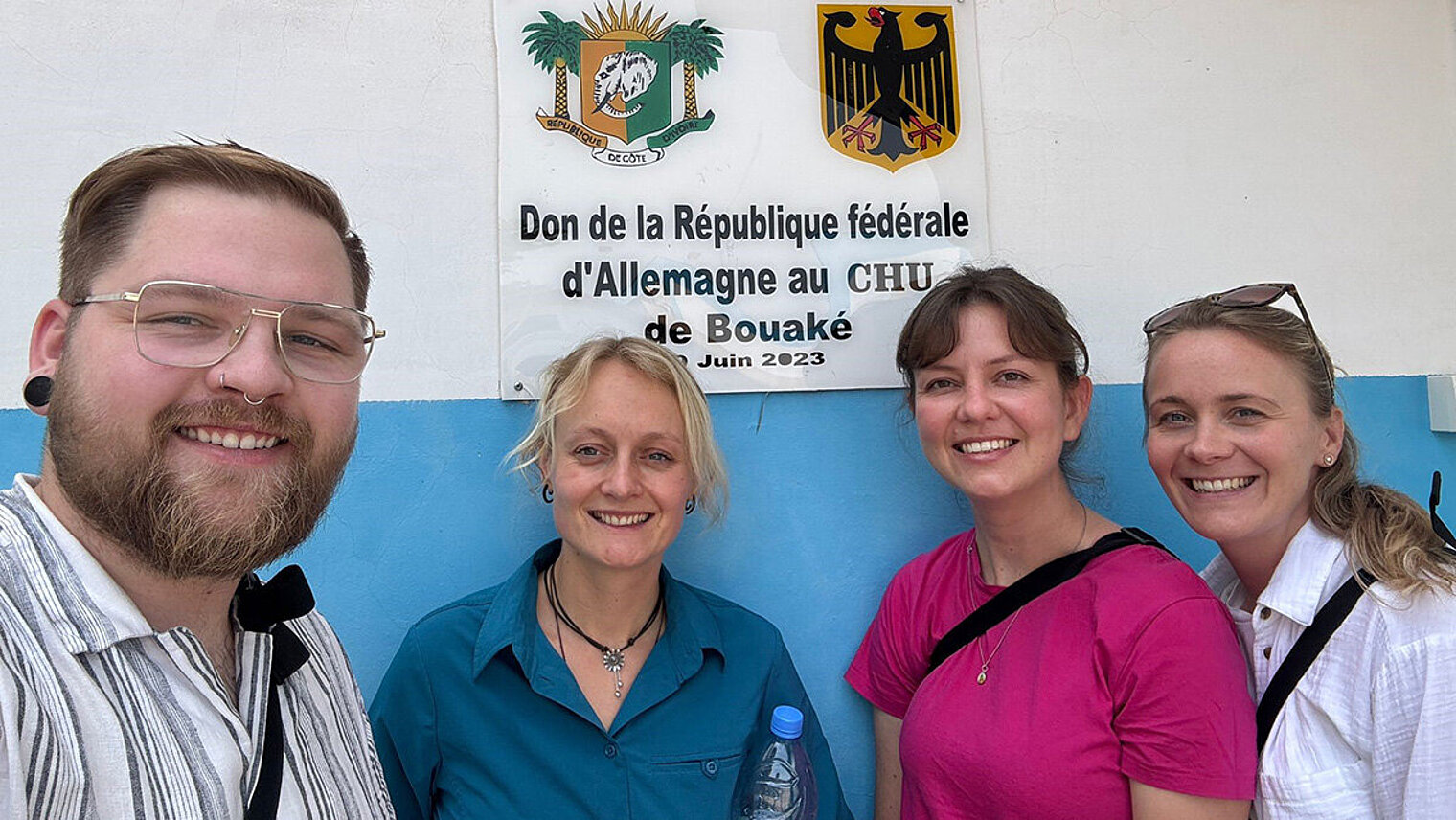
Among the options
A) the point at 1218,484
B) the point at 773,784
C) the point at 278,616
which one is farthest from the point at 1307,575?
the point at 278,616

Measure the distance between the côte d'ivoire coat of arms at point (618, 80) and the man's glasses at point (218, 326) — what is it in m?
1.12

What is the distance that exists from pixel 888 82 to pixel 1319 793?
1848 millimetres

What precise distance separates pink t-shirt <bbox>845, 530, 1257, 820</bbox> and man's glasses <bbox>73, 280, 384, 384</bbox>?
4.19 ft

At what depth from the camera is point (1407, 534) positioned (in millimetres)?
1608

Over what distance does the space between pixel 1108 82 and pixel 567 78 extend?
1.48m

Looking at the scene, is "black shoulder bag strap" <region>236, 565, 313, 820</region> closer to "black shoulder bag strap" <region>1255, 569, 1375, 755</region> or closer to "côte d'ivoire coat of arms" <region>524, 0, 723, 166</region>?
"côte d'ivoire coat of arms" <region>524, 0, 723, 166</region>

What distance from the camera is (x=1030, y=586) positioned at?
1843mm

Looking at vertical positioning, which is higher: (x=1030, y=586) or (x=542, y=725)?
(x=1030, y=586)

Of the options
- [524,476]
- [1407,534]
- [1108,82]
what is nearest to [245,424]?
[524,476]

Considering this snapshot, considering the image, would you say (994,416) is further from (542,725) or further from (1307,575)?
(542,725)

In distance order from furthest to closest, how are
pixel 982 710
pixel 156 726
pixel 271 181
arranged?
pixel 982 710, pixel 271 181, pixel 156 726

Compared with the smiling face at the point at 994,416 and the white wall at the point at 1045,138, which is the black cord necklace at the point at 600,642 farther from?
the smiling face at the point at 994,416

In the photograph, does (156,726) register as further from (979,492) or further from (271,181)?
(979,492)

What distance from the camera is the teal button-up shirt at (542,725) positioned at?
175cm
